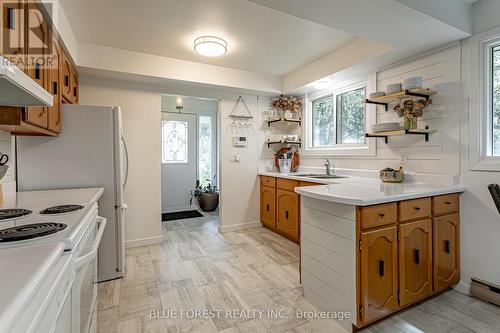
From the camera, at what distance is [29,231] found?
3.09 feet

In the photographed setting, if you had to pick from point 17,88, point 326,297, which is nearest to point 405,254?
point 326,297

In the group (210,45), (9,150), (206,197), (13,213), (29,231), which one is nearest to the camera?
(29,231)

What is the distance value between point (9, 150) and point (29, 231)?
1552mm

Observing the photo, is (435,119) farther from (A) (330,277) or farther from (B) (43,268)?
(B) (43,268)

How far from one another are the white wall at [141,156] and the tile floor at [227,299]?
0.32 m

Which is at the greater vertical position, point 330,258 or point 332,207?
point 332,207

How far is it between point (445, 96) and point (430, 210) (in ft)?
3.59

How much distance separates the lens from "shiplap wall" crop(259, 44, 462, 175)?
7.22ft

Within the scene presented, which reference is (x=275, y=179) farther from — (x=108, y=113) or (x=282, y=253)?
(x=108, y=113)

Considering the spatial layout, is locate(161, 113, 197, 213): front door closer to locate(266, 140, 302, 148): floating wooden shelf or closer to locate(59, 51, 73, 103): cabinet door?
locate(266, 140, 302, 148): floating wooden shelf

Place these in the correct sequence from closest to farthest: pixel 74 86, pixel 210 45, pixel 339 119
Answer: pixel 210 45
pixel 74 86
pixel 339 119

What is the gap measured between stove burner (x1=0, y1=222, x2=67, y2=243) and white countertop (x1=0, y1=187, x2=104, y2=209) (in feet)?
1.62

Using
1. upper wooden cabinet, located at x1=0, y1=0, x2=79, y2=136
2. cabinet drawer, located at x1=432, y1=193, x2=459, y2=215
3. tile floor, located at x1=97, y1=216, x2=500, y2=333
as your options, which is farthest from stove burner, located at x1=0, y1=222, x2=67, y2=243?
cabinet drawer, located at x1=432, y1=193, x2=459, y2=215

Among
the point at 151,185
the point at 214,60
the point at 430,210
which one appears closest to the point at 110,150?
the point at 151,185
